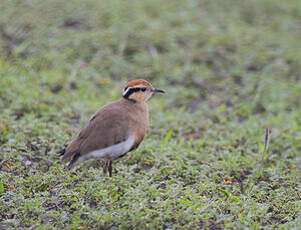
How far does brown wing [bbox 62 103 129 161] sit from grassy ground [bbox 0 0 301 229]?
28cm

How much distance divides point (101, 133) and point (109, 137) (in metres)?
0.10

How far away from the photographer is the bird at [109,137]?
15.8ft

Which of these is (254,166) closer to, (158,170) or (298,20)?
(158,170)

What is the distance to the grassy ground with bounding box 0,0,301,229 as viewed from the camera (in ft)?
13.8

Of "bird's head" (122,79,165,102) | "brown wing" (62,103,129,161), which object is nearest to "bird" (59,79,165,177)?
"brown wing" (62,103,129,161)

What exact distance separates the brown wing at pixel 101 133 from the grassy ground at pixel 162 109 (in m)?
0.28

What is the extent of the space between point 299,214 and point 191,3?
6896 mm

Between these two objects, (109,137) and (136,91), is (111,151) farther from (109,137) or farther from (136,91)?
(136,91)

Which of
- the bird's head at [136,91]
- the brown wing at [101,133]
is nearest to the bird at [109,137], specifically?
the brown wing at [101,133]

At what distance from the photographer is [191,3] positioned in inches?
403

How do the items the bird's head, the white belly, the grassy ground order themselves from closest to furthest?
the grassy ground < the white belly < the bird's head

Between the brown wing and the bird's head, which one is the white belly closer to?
the brown wing

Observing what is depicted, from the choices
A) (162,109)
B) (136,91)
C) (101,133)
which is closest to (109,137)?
(101,133)

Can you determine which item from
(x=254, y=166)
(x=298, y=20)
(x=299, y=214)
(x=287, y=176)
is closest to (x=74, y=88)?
(x=254, y=166)
